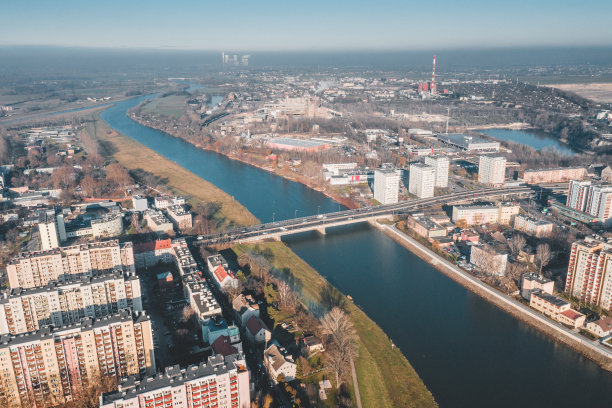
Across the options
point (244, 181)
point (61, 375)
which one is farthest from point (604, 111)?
point (61, 375)

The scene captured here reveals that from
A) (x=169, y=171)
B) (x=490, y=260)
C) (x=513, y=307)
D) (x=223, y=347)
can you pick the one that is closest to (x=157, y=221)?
(x=223, y=347)

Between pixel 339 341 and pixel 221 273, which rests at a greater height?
pixel 221 273

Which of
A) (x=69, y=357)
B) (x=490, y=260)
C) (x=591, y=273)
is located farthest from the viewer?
(x=490, y=260)

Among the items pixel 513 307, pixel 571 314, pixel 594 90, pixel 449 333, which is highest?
pixel 594 90

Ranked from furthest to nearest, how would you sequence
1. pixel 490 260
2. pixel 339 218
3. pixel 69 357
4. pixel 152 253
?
pixel 339 218 < pixel 152 253 < pixel 490 260 < pixel 69 357

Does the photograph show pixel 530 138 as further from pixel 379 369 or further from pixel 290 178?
pixel 379 369

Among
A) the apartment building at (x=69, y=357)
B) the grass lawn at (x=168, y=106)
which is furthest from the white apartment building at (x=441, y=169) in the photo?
the grass lawn at (x=168, y=106)

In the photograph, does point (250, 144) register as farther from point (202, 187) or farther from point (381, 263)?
point (381, 263)

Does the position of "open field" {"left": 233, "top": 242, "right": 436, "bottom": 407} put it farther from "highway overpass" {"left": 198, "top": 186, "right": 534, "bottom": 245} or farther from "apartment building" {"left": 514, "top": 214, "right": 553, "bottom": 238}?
"apartment building" {"left": 514, "top": 214, "right": 553, "bottom": 238}
